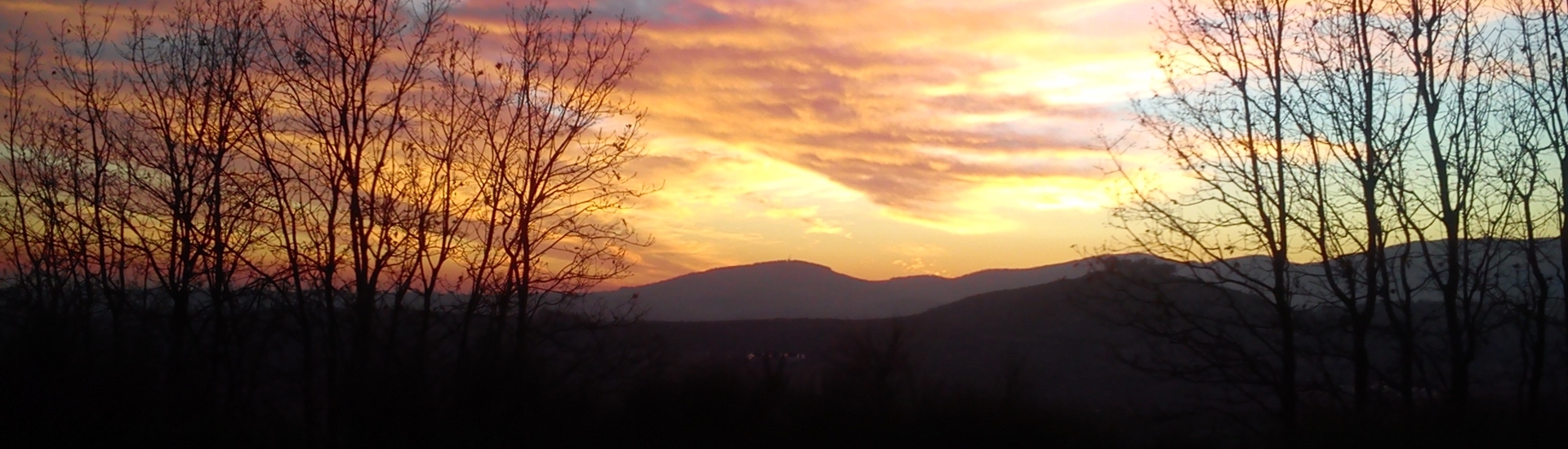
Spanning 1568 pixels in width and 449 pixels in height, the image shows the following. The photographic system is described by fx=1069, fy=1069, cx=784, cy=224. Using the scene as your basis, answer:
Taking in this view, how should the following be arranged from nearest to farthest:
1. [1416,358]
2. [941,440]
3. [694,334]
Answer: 1. [941,440]
2. [1416,358]
3. [694,334]

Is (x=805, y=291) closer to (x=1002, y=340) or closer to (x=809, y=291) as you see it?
(x=809, y=291)

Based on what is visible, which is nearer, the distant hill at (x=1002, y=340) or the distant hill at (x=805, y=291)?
the distant hill at (x=1002, y=340)

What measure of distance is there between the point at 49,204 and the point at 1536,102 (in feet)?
81.1

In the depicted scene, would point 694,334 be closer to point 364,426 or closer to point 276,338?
point 276,338

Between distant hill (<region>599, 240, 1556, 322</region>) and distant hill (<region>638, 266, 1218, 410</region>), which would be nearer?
distant hill (<region>638, 266, 1218, 410</region>)

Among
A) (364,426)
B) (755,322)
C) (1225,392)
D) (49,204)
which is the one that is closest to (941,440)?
(364,426)

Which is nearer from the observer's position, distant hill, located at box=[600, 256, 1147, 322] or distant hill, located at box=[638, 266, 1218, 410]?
distant hill, located at box=[638, 266, 1218, 410]

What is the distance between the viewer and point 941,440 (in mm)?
10719

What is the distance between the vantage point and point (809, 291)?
6112 cm

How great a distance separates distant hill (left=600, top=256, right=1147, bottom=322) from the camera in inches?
1946

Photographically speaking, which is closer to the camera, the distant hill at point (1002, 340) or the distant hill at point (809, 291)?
the distant hill at point (1002, 340)

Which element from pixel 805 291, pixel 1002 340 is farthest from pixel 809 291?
pixel 1002 340

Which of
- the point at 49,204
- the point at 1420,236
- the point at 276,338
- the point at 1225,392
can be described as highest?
the point at 49,204

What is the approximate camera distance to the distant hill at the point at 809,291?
49.4 metres
